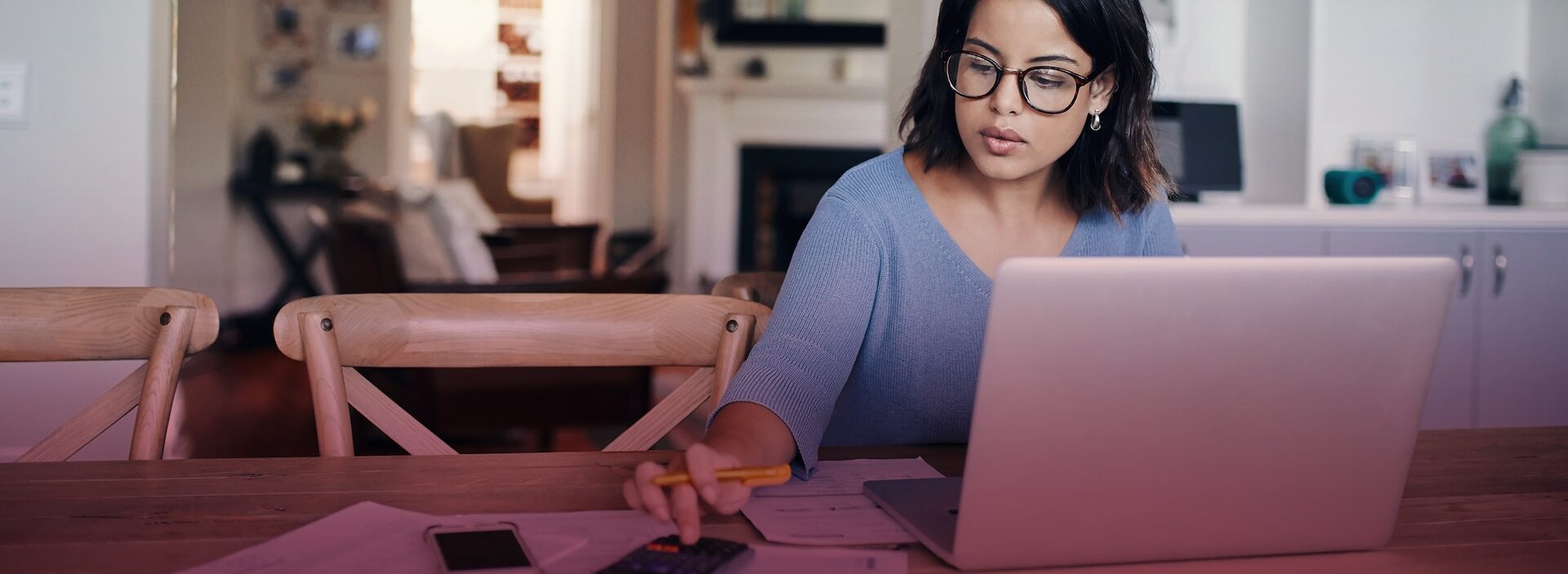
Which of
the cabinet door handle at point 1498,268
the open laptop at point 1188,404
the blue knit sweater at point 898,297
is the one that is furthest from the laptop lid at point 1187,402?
the cabinet door handle at point 1498,268

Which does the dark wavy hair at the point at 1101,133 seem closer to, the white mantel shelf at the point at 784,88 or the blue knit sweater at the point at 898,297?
the blue knit sweater at the point at 898,297

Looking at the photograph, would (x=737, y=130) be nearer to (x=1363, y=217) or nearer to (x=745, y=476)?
(x=1363, y=217)

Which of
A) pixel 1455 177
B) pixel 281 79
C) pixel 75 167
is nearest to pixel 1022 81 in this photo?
pixel 75 167

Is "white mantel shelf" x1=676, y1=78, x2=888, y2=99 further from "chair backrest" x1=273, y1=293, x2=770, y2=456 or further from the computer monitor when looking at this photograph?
"chair backrest" x1=273, y1=293, x2=770, y2=456

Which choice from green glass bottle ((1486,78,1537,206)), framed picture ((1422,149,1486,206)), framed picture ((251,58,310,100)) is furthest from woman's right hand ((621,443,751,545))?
framed picture ((251,58,310,100))

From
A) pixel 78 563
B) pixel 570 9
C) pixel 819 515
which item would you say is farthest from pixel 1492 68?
pixel 570 9

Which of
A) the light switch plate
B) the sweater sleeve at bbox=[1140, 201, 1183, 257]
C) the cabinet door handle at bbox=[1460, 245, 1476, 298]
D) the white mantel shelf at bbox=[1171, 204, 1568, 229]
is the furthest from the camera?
the cabinet door handle at bbox=[1460, 245, 1476, 298]

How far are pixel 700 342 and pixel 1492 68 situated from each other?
314cm

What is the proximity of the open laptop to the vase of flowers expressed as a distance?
5972mm

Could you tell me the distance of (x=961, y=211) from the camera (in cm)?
138

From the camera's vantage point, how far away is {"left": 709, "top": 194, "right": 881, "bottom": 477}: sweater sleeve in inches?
41.1

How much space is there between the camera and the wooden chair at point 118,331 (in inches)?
46.3

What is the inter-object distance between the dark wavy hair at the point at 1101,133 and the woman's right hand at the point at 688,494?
0.66m

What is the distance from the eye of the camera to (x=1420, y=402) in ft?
2.51
